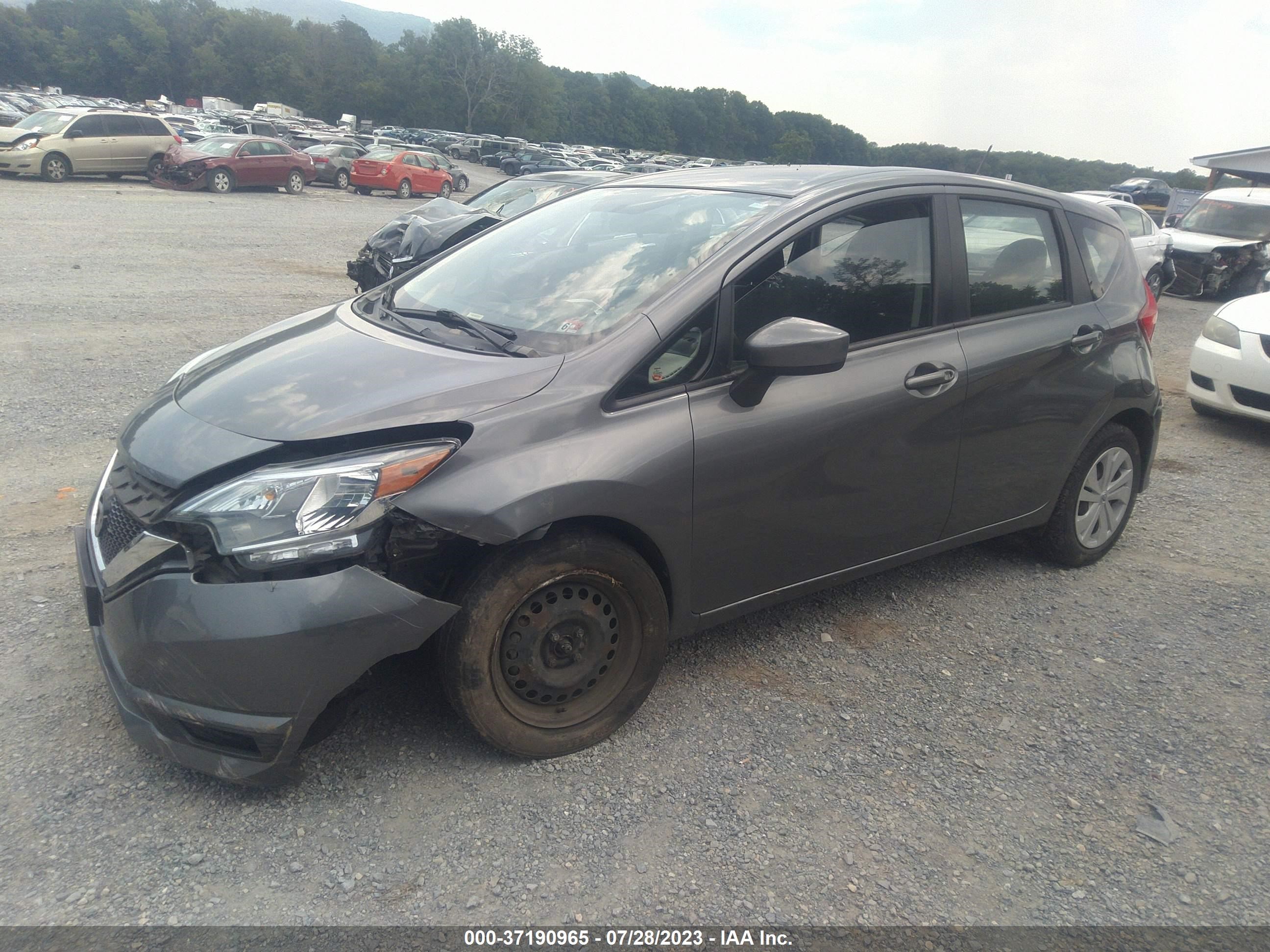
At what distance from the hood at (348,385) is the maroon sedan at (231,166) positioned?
2433cm

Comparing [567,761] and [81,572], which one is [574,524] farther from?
[81,572]

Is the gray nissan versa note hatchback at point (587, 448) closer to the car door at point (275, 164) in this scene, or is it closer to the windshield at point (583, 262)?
the windshield at point (583, 262)

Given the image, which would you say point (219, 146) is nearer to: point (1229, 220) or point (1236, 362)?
point (1229, 220)

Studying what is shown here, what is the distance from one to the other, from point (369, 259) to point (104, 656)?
25.6ft

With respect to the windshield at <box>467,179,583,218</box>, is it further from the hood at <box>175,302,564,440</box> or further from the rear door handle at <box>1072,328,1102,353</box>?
the hood at <box>175,302,564,440</box>

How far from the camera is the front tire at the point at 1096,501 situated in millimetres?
4359

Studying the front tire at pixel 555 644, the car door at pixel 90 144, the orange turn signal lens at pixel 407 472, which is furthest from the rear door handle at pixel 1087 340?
the car door at pixel 90 144

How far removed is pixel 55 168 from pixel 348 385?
25410 mm

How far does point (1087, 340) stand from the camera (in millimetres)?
4160

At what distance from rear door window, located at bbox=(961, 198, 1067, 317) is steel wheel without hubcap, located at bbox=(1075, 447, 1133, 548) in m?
0.85

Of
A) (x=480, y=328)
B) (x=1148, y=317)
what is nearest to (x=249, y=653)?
(x=480, y=328)

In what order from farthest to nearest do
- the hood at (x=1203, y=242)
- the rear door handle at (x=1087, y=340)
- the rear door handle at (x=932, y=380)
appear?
the hood at (x=1203, y=242) < the rear door handle at (x=1087, y=340) < the rear door handle at (x=932, y=380)

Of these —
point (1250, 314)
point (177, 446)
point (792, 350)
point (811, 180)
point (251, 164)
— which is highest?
point (811, 180)

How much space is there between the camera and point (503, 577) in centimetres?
266
